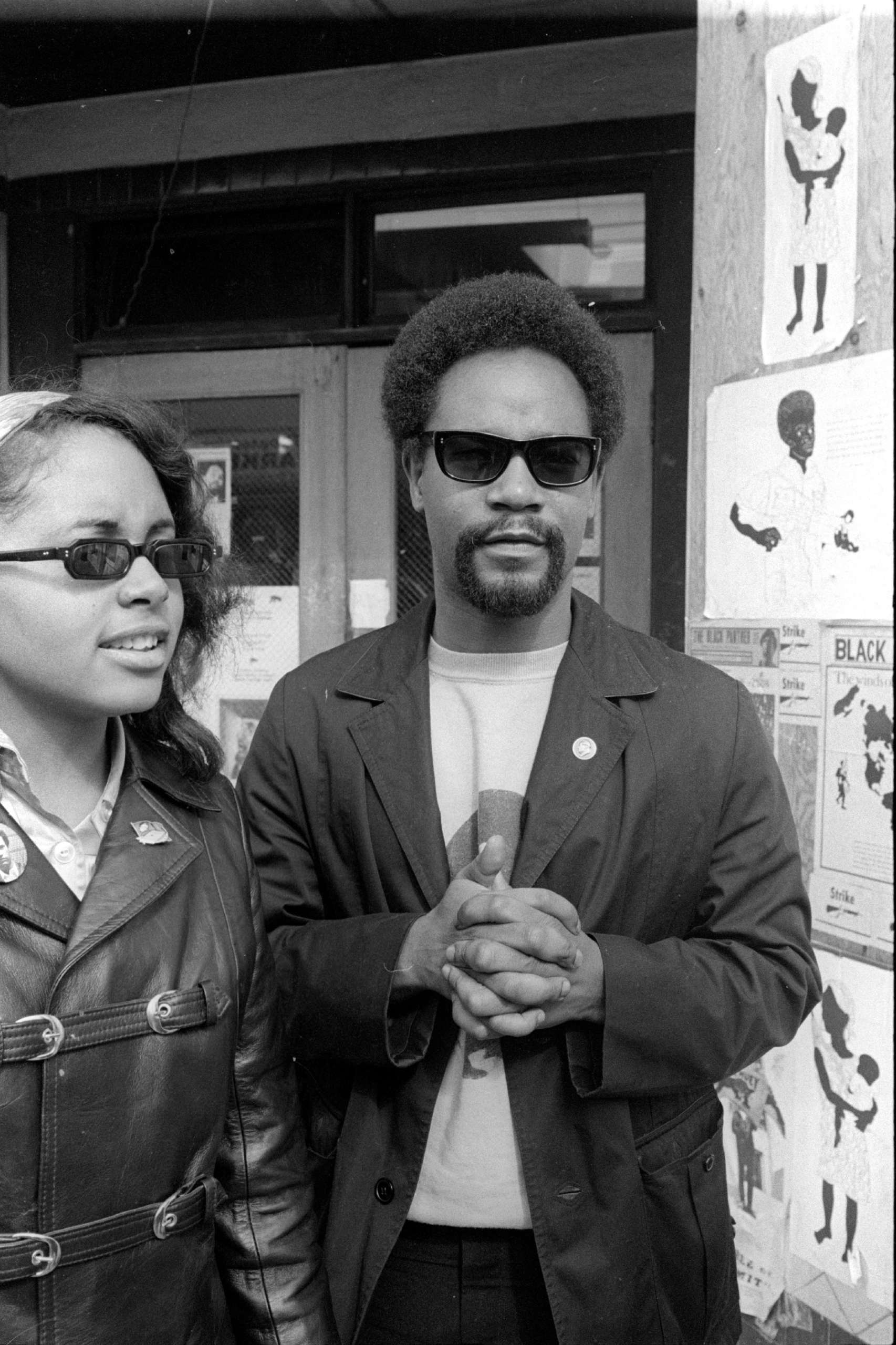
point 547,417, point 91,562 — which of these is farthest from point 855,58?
point 91,562

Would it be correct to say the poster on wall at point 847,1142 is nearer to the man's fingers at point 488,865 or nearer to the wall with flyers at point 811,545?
the wall with flyers at point 811,545

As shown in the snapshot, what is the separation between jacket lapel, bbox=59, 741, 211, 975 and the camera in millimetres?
1467

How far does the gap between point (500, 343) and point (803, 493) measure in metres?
0.81

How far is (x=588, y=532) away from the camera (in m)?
4.06

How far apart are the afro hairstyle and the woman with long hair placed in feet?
2.08

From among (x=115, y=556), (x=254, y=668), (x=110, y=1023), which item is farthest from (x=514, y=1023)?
(x=254, y=668)

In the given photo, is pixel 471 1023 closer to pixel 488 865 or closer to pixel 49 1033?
pixel 488 865

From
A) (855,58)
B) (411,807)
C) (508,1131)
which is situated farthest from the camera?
(855,58)

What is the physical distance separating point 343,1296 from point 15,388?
61.2 inches

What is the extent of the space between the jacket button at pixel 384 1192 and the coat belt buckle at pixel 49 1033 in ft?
2.15

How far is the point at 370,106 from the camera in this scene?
408cm

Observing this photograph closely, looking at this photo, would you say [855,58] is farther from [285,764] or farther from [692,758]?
[285,764]

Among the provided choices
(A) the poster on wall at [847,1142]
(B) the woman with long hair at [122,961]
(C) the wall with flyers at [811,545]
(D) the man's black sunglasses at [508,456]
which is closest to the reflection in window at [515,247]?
(C) the wall with flyers at [811,545]

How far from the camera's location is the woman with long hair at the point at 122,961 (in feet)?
4.59
